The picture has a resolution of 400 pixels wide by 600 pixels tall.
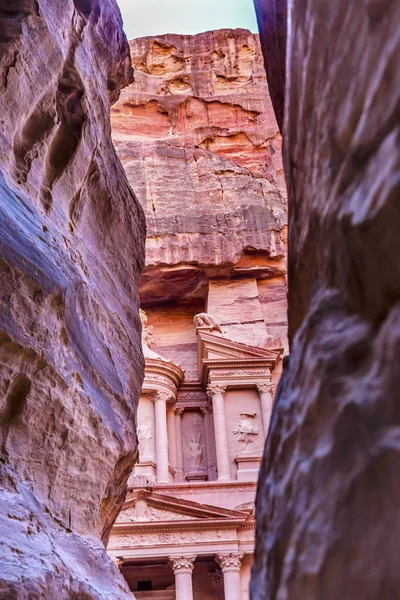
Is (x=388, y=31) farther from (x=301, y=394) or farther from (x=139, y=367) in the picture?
(x=139, y=367)

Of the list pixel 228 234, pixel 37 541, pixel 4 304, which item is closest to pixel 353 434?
pixel 37 541

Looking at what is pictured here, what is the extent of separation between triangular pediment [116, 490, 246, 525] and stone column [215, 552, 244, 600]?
0.99 m

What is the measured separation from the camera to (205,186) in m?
31.2

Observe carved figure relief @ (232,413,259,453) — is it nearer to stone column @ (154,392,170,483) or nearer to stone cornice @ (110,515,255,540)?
stone column @ (154,392,170,483)

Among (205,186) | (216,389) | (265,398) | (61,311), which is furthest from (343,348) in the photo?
(205,186)

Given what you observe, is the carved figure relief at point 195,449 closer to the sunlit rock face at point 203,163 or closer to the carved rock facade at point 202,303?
the carved rock facade at point 202,303

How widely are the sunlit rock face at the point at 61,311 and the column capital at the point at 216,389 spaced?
740 inches

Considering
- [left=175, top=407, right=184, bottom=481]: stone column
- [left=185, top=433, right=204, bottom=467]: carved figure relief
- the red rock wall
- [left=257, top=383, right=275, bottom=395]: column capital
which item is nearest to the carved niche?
[left=185, top=433, right=204, bottom=467]: carved figure relief

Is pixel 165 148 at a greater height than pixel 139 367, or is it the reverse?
pixel 165 148

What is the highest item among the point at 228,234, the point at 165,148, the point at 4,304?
the point at 165,148

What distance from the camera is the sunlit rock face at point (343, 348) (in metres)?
0.91

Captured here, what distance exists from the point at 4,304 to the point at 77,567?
148 cm

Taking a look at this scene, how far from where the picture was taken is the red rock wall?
28422mm

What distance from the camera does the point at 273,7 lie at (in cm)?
386
